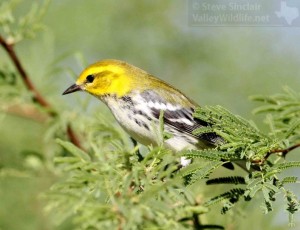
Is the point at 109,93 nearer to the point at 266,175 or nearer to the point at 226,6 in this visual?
the point at 226,6

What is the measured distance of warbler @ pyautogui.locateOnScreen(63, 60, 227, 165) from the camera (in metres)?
3.93

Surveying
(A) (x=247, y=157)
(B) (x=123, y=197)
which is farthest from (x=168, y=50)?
(B) (x=123, y=197)

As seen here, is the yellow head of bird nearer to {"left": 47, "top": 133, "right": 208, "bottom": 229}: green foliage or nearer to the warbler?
the warbler

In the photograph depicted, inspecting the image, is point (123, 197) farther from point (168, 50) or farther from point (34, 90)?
point (168, 50)

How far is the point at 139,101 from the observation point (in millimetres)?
4062

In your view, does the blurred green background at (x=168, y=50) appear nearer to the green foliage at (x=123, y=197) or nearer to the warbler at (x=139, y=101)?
the warbler at (x=139, y=101)

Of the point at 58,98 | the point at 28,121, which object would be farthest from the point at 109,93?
the point at 28,121

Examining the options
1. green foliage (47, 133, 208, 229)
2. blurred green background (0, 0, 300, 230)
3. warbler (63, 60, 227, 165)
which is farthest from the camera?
blurred green background (0, 0, 300, 230)

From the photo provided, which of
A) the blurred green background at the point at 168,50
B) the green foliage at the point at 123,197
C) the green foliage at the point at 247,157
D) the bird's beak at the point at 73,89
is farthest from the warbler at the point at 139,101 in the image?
the green foliage at the point at 123,197

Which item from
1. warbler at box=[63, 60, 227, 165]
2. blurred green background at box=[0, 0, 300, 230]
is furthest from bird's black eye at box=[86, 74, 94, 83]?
blurred green background at box=[0, 0, 300, 230]

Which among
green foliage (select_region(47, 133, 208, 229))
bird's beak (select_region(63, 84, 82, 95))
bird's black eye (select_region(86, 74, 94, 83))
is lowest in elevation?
green foliage (select_region(47, 133, 208, 229))

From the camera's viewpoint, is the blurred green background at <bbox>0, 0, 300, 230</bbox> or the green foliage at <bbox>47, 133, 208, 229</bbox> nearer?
the green foliage at <bbox>47, 133, 208, 229</bbox>

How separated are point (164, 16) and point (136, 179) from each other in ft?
10.6

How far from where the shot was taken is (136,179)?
2043 mm
